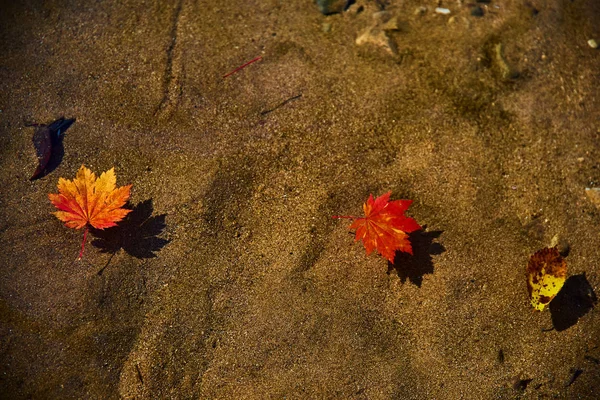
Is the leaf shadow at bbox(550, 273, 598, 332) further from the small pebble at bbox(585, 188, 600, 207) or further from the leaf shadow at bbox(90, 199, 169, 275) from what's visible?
the leaf shadow at bbox(90, 199, 169, 275)

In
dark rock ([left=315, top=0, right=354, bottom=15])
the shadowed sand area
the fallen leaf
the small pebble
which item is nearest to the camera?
the shadowed sand area

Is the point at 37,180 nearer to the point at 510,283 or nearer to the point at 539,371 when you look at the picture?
the point at 510,283

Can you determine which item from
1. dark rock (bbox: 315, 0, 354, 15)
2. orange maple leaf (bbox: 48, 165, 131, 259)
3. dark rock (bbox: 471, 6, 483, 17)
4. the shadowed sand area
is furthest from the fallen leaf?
orange maple leaf (bbox: 48, 165, 131, 259)

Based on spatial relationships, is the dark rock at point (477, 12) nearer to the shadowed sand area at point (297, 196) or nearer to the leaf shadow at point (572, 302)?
the shadowed sand area at point (297, 196)

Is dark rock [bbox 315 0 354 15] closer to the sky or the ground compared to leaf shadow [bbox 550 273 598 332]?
closer to the sky

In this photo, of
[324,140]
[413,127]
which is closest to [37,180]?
[324,140]

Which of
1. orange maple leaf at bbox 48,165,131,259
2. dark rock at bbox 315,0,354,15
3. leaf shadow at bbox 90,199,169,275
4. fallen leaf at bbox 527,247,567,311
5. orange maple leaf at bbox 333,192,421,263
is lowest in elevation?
fallen leaf at bbox 527,247,567,311

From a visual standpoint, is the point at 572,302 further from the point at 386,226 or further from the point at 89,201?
the point at 89,201

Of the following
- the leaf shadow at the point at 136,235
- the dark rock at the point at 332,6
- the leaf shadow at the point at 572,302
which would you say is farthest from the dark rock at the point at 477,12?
the leaf shadow at the point at 136,235

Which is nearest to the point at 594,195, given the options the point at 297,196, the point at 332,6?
the point at 297,196
